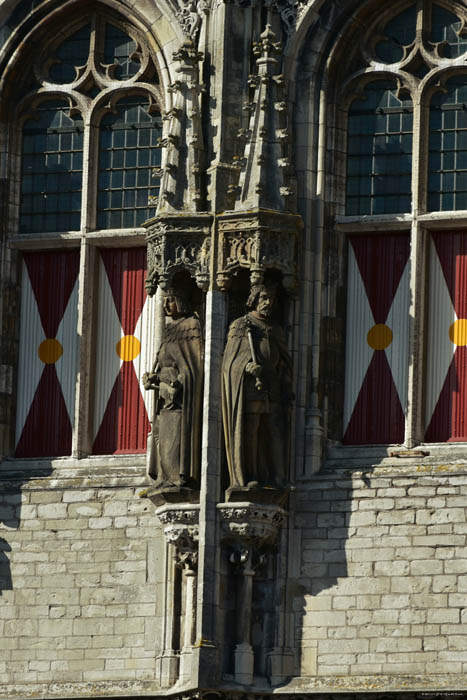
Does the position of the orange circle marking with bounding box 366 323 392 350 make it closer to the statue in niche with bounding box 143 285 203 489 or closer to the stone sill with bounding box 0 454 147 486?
the statue in niche with bounding box 143 285 203 489

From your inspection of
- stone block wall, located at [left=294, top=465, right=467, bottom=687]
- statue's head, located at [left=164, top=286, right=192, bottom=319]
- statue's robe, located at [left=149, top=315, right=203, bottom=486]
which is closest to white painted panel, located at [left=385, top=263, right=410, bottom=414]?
stone block wall, located at [left=294, top=465, right=467, bottom=687]

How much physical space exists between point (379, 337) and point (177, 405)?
273 cm

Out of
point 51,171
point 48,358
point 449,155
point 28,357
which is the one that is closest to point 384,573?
point 449,155

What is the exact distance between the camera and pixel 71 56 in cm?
3972

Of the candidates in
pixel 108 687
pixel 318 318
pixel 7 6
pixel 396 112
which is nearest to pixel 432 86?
pixel 396 112

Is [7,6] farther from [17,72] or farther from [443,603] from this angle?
[443,603]

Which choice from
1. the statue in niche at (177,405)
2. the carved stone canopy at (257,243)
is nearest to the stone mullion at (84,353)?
the statue in niche at (177,405)

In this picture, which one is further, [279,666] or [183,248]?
[183,248]

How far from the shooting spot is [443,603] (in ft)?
118

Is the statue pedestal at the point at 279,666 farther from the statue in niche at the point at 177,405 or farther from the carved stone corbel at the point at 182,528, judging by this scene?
the statue in niche at the point at 177,405

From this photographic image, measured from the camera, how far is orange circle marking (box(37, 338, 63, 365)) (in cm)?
3894

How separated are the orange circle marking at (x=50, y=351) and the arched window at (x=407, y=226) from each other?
3841 millimetres

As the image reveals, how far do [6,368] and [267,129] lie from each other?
471 centimetres

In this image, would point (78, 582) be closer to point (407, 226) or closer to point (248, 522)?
point (248, 522)
